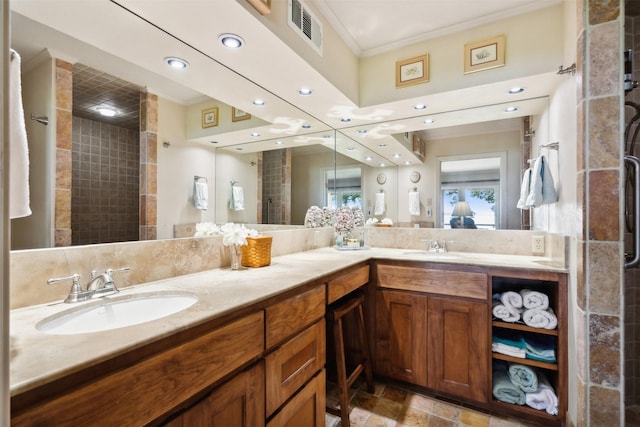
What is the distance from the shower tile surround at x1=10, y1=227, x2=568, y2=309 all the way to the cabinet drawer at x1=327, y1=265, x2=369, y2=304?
0.59 metres

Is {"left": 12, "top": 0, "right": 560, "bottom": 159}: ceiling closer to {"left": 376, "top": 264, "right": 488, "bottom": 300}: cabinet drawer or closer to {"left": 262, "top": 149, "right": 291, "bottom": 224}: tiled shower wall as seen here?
{"left": 262, "top": 149, "right": 291, "bottom": 224}: tiled shower wall

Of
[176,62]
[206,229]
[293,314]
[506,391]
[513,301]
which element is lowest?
[506,391]

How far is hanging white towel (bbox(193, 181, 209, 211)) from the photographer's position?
1.54 meters

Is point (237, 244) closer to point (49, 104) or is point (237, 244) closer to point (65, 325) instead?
point (65, 325)

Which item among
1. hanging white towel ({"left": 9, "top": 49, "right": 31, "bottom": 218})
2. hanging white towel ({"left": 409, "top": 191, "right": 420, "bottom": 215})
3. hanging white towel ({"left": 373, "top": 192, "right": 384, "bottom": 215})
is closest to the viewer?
hanging white towel ({"left": 9, "top": 49, "right": 31, "bottom": 218})

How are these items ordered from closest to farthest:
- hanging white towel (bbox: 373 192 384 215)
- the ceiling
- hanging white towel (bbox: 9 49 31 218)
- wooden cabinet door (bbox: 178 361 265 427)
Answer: hanging white towel (bbox: 9 49 31 218), wooden cabinet door (bbox: 178 361 265 427), the ceiling, hanging white towel (bbox: 373 192 384 215)

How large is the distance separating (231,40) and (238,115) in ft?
1.48

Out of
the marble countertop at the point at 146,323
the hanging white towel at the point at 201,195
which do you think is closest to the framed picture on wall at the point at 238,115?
the hanging white towel at the point at 201,195

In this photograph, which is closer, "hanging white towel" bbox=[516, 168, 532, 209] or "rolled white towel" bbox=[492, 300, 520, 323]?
"rolled white towel" bbox=[492, 300, 520, 323]

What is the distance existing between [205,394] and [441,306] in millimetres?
1551

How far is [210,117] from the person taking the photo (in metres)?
1.65

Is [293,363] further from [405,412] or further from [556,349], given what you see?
[556,349]

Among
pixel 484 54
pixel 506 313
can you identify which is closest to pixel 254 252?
pixel 506 313

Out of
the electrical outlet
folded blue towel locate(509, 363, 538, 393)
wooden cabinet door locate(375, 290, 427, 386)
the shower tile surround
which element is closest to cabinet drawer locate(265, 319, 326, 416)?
the shower tile surround
